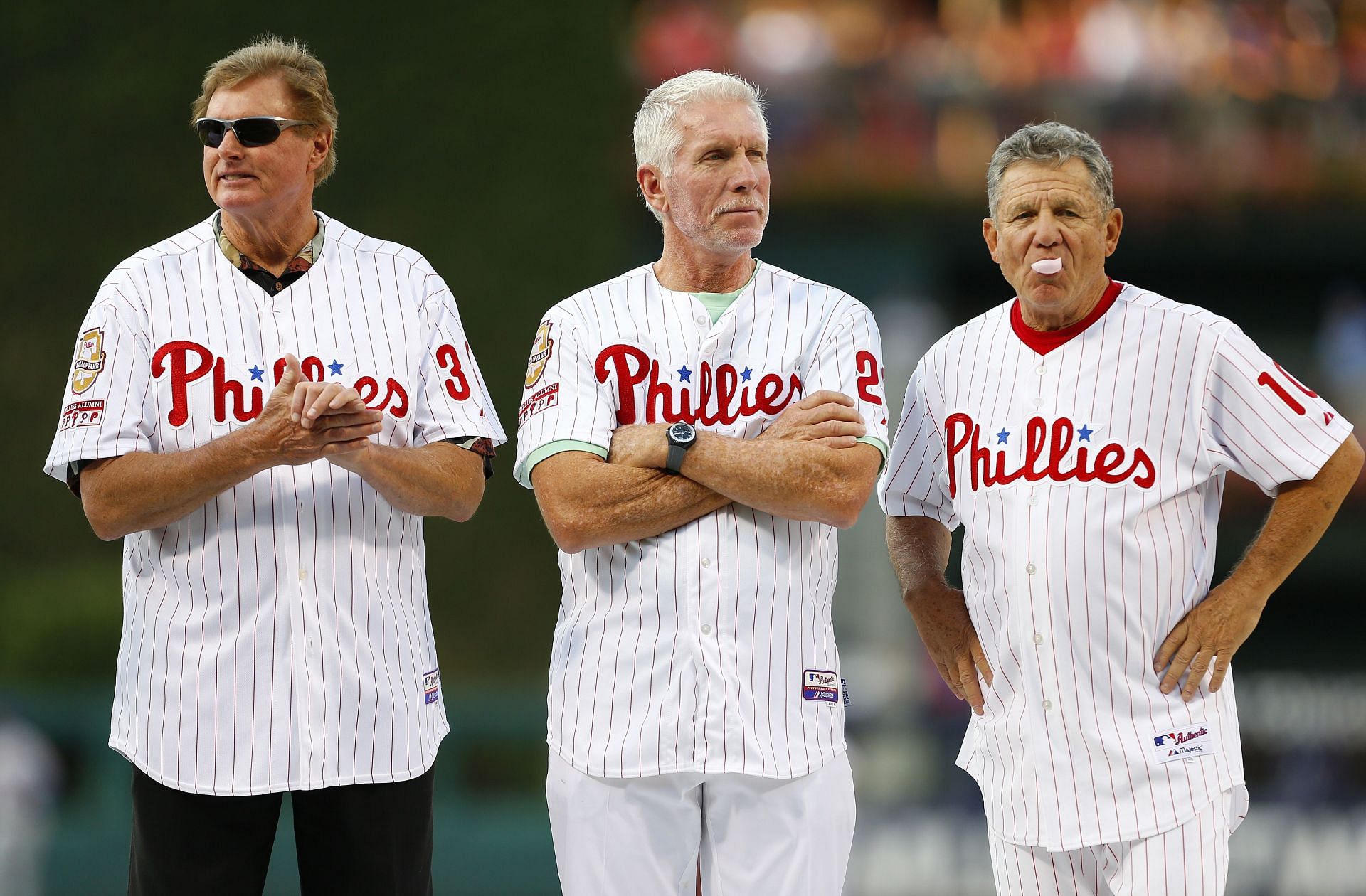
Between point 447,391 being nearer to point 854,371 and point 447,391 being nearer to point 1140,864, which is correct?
point 854,371

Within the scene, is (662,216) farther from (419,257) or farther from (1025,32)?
(1025,32)

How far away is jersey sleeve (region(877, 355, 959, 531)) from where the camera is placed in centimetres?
328

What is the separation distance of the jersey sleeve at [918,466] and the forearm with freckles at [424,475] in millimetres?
861

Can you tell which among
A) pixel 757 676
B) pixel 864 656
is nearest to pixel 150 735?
pixel 757 676

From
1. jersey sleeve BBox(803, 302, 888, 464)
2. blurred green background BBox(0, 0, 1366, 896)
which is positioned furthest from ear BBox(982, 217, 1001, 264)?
blurred green background BBox(0, 0, 1366, 896)

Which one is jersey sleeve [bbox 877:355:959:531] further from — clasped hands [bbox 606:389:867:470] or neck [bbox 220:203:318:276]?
neck [bbox 220:203:318:276]

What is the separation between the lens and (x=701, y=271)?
3154 mm

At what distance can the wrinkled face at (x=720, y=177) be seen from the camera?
3053 mm

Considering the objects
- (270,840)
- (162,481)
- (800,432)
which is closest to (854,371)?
(800,432)

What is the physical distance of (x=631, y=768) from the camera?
2.89m

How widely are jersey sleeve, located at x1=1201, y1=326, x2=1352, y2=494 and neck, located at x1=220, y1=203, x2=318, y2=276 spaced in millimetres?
1783

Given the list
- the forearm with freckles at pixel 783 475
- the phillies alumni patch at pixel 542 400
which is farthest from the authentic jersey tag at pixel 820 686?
the phillies alumni patch at pixel 542 400

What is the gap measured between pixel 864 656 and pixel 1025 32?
5081 millimetres

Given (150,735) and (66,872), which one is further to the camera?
(66,872)
